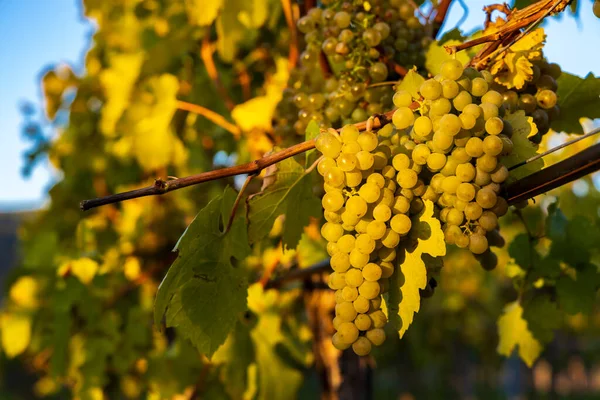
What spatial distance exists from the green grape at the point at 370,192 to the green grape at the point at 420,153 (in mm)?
70

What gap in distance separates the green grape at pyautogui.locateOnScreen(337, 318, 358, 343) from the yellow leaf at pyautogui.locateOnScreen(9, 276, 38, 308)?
1961 mm

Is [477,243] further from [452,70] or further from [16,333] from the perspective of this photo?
[16,333]

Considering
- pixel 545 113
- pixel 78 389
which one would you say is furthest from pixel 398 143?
pixel 78 389

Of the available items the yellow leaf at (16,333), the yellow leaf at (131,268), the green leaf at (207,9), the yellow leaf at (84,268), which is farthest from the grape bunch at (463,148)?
the yellow leaf at (131,268)

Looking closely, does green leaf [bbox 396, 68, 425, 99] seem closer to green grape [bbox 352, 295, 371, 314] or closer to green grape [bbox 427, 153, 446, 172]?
green grape [bbox 427, 153, 446, 172]

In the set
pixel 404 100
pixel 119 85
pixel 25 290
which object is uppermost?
pixel 119 85

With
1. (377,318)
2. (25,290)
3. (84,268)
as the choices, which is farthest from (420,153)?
(25,290)

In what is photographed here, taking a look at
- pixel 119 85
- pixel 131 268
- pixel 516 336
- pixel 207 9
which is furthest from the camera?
pixel 131 268

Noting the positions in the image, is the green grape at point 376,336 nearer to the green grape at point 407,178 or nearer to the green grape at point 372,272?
the green grape at point 372,272

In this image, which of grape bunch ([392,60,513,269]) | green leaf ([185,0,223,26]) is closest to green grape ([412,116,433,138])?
grape bunch ([392,60,513,269])

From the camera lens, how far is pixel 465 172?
0.77m

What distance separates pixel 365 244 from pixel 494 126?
0.75 feet

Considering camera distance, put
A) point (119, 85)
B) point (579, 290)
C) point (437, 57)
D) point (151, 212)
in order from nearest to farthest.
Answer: point (437, 57) < point (579, 290) < point (119, 85) < point (151, 212)

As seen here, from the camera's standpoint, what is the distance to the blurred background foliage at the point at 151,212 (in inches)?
75.7
